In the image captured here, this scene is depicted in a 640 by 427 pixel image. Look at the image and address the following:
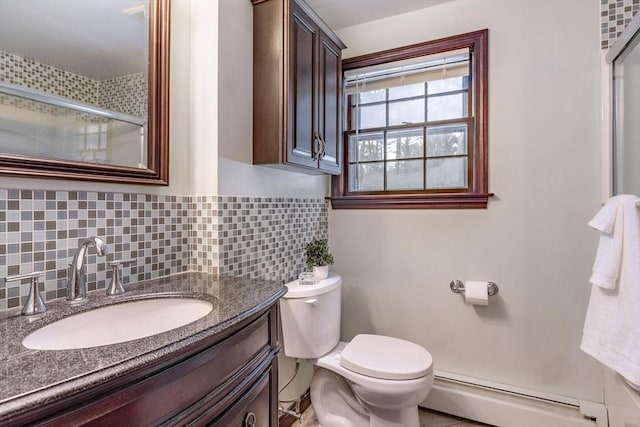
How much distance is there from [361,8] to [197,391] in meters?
2.11

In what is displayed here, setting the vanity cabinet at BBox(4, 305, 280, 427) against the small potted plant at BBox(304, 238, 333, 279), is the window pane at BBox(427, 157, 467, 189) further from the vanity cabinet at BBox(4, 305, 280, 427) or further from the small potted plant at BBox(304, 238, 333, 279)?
the vanity cabinet at BBox(4, 305, 280, 427)

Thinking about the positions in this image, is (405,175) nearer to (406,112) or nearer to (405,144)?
(405,144)

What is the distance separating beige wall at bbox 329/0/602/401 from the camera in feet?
5.32

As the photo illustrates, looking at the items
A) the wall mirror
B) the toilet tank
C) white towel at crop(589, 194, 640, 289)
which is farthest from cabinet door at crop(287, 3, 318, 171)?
white towel at crop(589, 194, 640, 289)

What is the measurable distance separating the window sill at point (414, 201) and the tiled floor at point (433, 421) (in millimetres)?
1185

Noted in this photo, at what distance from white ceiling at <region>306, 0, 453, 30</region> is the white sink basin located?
1.81m

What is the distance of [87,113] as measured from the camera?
3.43ft

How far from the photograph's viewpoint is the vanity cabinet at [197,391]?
1.63 feet

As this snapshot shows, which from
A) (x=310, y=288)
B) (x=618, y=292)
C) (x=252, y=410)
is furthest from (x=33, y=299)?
(x=618, y=292)

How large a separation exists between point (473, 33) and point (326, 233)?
1.46 meters

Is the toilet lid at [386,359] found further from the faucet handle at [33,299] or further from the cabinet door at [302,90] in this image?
the faucet handle at [33,299]

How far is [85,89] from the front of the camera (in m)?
1.04

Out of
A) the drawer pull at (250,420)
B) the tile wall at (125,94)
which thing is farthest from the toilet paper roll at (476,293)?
the tile wall at (125,94)

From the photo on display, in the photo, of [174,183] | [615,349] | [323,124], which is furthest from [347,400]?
[323,124]
